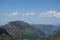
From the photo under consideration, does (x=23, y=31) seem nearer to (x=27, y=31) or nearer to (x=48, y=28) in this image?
(x=27, y=31)

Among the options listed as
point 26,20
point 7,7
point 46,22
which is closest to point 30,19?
point 26,20

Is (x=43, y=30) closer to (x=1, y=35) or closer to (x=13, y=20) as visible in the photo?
(x=13, y=20)

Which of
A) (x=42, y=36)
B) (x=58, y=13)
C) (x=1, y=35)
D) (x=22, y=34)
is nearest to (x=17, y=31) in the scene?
(x=22, y=34)

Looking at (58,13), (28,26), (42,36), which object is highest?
(58,13)

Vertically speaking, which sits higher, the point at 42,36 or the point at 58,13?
the point at 58,13

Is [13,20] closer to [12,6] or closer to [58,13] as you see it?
[12,6]

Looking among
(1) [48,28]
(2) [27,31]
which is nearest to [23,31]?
(2) [27,31]
